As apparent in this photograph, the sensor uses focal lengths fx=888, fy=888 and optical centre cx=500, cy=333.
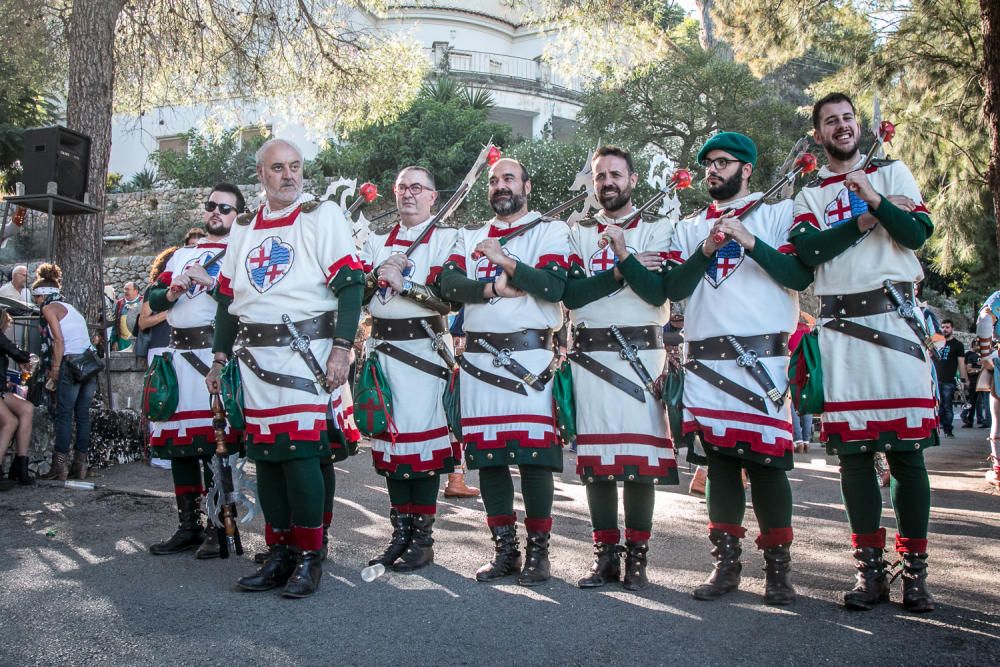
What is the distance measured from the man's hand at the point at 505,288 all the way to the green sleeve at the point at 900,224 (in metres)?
1.67

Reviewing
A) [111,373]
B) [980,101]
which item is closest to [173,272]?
[111,373]

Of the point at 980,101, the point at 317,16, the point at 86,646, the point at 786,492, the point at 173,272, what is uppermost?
the point at 317,16

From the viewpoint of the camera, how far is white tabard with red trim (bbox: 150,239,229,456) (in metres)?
5.02

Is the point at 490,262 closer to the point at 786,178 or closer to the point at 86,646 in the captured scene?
the point at 786,178

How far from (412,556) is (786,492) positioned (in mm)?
1900

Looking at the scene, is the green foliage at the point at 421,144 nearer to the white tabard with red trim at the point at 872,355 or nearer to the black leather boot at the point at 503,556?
the black leather boot at the point at 503,556

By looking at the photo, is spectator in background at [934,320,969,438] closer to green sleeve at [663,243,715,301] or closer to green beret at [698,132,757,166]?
green beret at [698,132,757,166]

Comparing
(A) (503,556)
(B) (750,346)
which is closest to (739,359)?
(B) (750,346)

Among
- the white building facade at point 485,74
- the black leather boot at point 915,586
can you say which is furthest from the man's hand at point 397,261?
the white building facade at point 485,74

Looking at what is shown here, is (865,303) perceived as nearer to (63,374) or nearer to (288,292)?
(288,292)

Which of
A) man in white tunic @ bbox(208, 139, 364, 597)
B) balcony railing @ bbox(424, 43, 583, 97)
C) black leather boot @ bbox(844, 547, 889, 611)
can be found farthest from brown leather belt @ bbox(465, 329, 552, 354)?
balcony railing @ bbox(424, 43, 583, 97)

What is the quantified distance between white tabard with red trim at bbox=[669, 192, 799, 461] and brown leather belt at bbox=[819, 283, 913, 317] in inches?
7.8

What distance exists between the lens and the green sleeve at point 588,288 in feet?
14.1

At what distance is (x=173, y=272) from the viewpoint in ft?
17.4
